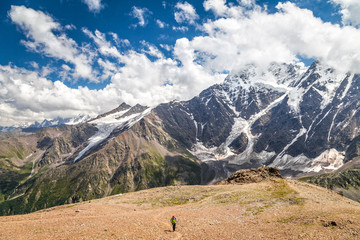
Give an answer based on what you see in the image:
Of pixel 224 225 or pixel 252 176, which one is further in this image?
pixel 252 176

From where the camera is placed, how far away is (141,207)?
61.3 m

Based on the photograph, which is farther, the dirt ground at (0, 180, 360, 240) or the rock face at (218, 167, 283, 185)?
the rock face at (218, 167, 283, 185)

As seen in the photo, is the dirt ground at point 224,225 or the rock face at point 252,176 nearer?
the dirt ground at point 224,225

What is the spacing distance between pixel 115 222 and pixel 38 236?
11.5 m

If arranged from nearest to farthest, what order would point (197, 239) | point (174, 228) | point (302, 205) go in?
point (197, 239)
point (174, 228)
point (302, 205)

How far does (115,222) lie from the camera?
37.3m

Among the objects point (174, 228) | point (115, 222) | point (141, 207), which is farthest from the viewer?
point (141, 207)

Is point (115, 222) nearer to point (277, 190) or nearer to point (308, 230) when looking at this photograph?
point (308, 230)

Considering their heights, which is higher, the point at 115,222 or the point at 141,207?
the point at 115,222

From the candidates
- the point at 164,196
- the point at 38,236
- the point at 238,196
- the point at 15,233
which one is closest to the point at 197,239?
Result: the point at 38,236

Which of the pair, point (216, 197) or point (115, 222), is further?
point (216, 197)

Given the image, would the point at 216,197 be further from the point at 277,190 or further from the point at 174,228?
the point at 174,228

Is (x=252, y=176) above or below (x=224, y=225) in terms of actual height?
below

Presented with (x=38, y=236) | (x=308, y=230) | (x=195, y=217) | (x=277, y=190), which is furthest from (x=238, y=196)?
(x=38, y=236)
